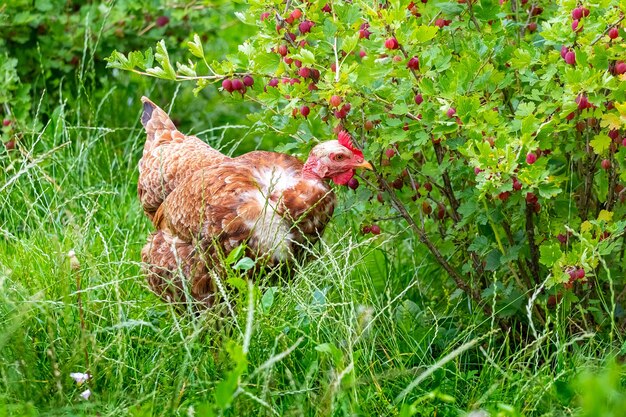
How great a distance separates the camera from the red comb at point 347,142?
135 inches

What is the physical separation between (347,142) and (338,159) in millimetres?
68

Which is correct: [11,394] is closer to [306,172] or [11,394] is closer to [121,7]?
[306,172]

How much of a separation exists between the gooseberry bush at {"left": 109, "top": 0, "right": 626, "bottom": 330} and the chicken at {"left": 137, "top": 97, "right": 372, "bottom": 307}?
4.5 inches

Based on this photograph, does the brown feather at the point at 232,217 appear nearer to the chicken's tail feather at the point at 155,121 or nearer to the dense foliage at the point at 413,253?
the dense foliage at the point at 413,253

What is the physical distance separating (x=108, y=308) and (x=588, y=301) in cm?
161

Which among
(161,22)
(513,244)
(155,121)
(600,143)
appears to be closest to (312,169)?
(513,244)

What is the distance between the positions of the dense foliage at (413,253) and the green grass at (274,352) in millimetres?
11

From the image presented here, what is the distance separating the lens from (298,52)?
335 cm

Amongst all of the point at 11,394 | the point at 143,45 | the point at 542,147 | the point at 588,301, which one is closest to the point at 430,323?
the point at 588,301

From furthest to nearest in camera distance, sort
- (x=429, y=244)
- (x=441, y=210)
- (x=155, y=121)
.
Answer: (x=155, y=121) → (x=441, y=210) → (x=429, y=244)

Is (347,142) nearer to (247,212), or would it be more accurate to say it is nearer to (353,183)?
(353,183)

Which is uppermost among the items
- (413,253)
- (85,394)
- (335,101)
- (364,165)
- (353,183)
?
(335,101)

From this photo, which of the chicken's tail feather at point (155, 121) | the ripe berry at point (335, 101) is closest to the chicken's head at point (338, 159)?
the ripe berry at point (335, 101)

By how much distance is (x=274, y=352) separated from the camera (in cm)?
307
